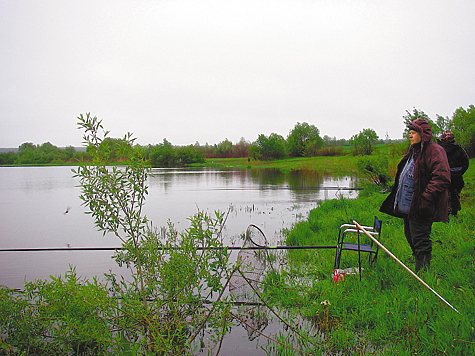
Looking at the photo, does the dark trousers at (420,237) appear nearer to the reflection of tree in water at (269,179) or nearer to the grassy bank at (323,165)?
the reflection of tree in water at (269,179)

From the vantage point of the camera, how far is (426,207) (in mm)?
3920

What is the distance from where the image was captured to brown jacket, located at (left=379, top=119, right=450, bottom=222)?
3.85 m

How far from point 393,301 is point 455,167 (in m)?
2.33

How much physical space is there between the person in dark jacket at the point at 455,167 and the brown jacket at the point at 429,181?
0.85 m

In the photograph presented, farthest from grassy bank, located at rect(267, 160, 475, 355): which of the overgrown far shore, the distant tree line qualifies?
the distant tree line

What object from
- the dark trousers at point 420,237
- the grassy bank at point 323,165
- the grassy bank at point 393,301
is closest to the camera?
the grassy bank at point 393,301

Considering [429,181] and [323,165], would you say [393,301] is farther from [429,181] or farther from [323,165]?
[323,165]

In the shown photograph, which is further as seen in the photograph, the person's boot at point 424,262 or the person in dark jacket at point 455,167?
the person in dark jacket at point 455,167

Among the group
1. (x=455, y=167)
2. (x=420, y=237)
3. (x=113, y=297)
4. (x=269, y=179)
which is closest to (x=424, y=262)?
(x=420, y=237)

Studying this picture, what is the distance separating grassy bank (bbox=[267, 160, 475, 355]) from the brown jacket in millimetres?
752

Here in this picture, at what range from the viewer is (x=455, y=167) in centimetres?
482

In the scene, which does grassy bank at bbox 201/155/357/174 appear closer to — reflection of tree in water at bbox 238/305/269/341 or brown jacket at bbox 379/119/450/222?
brown jacket at bbox 379/119/450/222

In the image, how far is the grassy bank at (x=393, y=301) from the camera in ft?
10.2

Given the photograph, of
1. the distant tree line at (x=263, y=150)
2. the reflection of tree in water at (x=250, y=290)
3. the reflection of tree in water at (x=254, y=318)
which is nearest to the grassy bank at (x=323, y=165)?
the distant tree line at (x=263, y=150)
